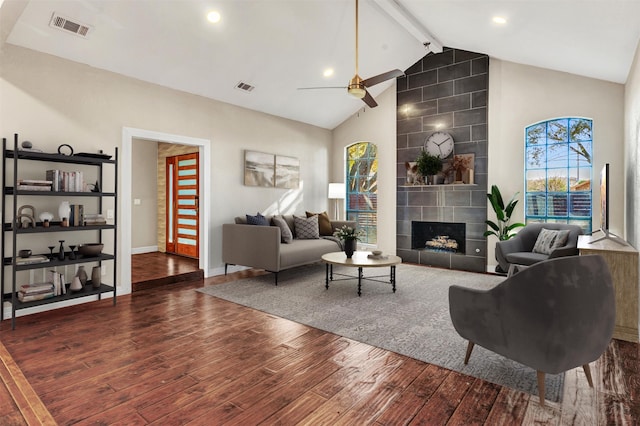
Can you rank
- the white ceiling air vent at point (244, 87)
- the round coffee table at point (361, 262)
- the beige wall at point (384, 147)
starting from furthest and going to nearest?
1. the beige wall at point (384, 147)
2. the white ceiling air vent at point (244, 87)
3. the round coffee table at point (361, 262)

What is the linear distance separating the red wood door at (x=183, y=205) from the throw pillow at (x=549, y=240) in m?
5.41

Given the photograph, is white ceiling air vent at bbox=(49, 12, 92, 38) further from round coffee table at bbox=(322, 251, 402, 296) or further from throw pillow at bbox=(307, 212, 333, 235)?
throw pillow at bbox=(307, 212, 333, 235)

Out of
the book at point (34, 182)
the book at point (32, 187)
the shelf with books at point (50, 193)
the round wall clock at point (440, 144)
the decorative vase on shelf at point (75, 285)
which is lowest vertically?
the decorative vase on shelf at point (75, 285)

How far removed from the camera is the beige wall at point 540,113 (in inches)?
184

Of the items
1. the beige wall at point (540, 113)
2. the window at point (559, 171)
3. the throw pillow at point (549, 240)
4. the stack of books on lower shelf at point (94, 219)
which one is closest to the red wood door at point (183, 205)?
the stack of books on lower shelf at point (94, 219)

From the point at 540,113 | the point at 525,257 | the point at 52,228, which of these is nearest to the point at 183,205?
the point at 52,228

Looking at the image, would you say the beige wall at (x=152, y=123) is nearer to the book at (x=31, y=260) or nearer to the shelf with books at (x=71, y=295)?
the shelf with books at (x=71, y=295)

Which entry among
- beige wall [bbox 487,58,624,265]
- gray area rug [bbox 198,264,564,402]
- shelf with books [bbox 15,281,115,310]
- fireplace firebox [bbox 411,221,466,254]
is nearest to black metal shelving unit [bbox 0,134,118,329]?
shelf with books [bbox 15,281,115,310]

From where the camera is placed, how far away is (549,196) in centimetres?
532

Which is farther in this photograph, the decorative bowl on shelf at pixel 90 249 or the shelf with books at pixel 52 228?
the decorative bowl on shelf at pixel 90 249

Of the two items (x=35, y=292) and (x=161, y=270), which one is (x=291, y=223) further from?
(x=35, y=292)

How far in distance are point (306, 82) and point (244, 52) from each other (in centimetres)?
136

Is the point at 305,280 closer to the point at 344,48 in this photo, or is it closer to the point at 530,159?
the point at 344,48

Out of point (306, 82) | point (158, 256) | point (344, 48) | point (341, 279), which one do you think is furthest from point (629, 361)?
point (158, 256)
